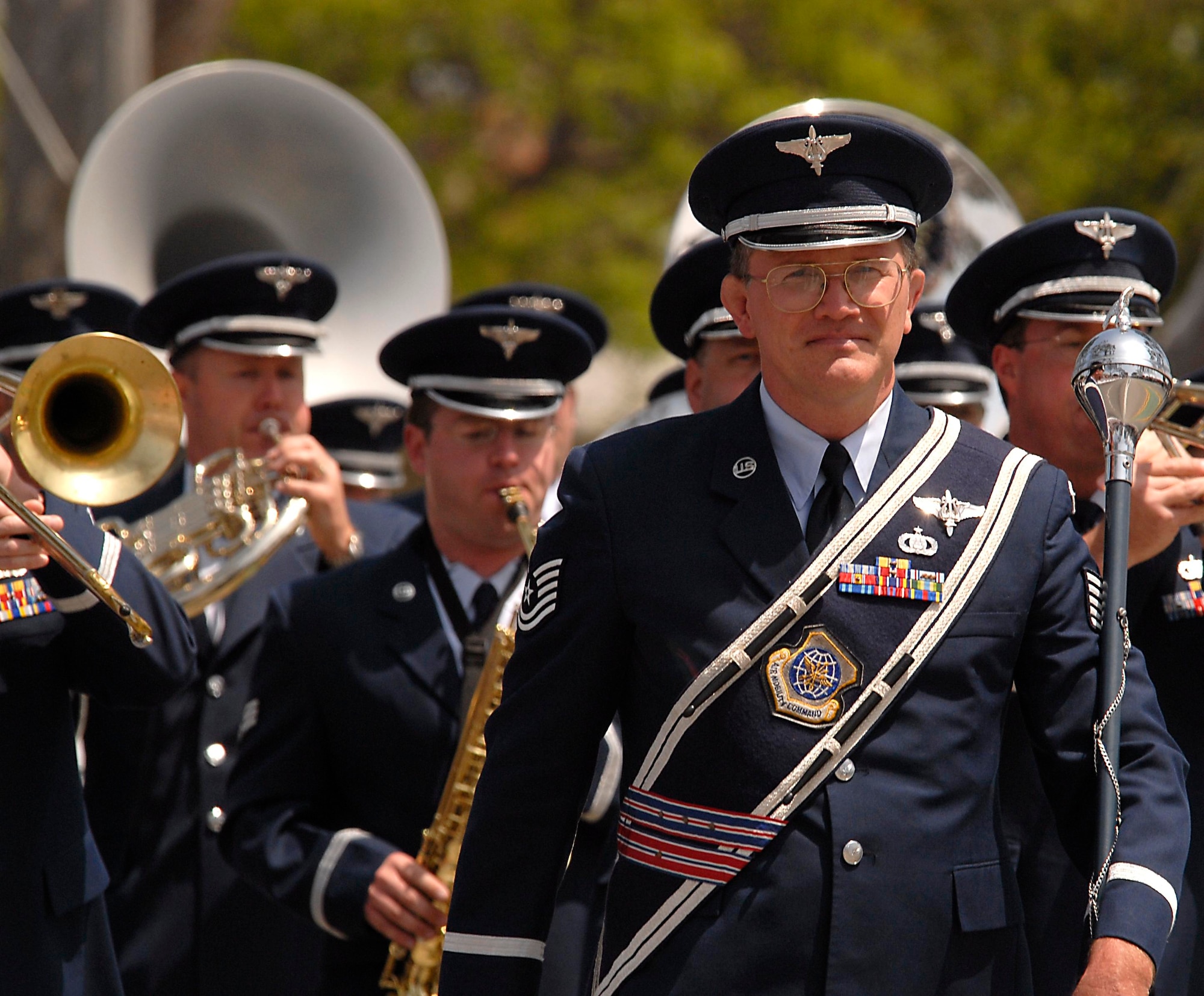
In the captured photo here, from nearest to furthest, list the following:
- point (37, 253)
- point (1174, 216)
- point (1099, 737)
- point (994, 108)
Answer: point (1099, 737) < point (37, 253) < point (1174, 216) < point (994, 108)

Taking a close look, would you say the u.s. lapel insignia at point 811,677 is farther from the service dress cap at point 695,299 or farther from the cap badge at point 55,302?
the cap badge at point 55,302

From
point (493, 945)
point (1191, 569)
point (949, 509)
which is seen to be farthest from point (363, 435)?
point (949, 509)

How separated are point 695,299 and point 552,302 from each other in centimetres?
142

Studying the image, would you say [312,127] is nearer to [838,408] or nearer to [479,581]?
[479,581]

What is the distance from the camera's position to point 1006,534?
316 centimetres

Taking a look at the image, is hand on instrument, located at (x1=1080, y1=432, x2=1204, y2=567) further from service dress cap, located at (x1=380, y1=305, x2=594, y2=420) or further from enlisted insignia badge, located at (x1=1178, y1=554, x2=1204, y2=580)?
service dress cap, located at (x1=380, y1=305, x2=594, y2=420)

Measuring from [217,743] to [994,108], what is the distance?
41.3ft

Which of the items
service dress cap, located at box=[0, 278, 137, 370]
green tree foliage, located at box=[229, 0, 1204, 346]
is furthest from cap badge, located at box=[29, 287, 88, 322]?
green tree foliage, located at box=[229, 0, 1204, 346]

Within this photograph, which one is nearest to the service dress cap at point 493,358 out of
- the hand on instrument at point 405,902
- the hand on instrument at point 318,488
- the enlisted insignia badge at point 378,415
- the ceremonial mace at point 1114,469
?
the hand on instrument at point 318,488

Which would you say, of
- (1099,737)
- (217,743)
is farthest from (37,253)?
(1099,737)

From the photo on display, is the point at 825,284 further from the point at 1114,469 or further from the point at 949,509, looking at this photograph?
the point at 1114,469

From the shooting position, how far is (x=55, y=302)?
5906 millimetres

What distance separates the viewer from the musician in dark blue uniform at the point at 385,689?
4449 mm

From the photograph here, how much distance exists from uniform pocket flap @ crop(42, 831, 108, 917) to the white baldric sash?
54.2 inches
